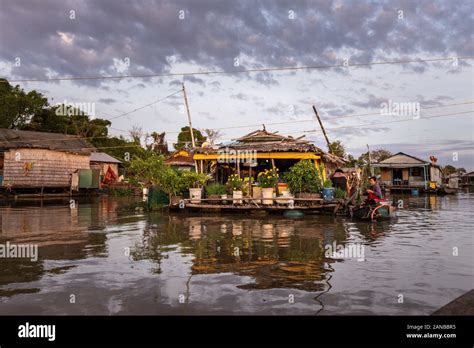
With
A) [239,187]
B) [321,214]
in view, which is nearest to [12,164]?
[239,187]

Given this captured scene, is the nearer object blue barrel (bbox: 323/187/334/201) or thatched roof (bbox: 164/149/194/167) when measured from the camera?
blue barrel (bbox: 323/187/334/201)

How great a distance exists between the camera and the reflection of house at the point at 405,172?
46312 mm

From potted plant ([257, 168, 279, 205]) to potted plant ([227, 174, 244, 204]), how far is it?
1.01 meters

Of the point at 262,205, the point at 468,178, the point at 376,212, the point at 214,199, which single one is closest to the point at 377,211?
the point at 376,212

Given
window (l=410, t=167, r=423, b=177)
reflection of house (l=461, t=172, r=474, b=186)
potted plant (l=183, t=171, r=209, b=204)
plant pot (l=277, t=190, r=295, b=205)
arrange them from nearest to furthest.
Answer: plant pot (l=277, t=190, r=295, b=205), potted plant (l=183, t=171, r=209, b=204), window (l=410, t=167, r=423, b=177), reflection of house (l=461, t=172, r=474, b=186)

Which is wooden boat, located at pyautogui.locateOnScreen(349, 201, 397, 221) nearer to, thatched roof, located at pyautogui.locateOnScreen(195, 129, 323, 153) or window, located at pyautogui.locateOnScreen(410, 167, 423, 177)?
thatched roof, located at pyautogui.locateOnScreen(195, 129, 323, 153)

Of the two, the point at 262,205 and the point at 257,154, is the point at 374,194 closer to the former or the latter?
the point at 262,205

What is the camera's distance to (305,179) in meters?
18.8

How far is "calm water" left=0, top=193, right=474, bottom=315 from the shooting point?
5.62m

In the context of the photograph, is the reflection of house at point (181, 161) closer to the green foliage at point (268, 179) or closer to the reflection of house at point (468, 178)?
the green foliage at point (268, 179)

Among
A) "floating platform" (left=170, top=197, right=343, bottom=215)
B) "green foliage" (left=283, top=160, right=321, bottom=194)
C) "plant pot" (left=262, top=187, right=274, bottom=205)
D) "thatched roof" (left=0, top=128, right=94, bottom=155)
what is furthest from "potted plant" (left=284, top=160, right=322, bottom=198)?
"thatched roof" (left=0, top=128, right=94, bottom=155)

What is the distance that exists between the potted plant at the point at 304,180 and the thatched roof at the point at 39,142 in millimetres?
26171
